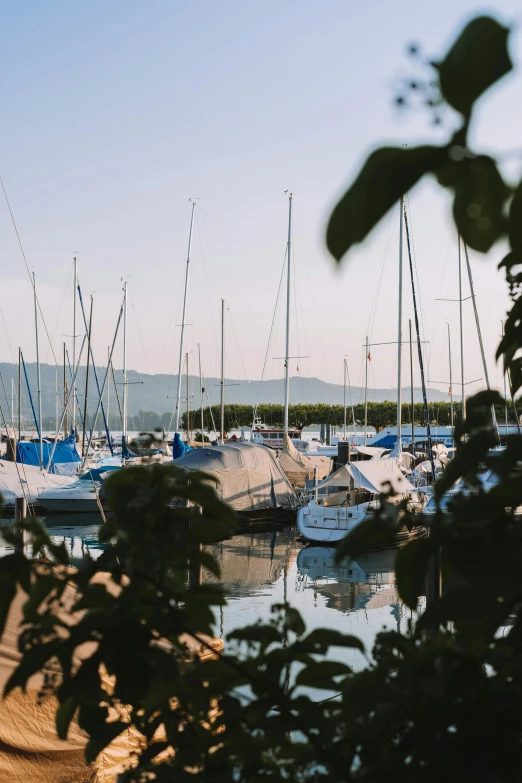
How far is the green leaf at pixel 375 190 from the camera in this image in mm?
1023

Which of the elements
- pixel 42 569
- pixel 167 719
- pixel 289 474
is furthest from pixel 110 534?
pixel 289 474

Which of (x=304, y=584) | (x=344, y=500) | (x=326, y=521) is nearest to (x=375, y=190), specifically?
(x=304, y=584)

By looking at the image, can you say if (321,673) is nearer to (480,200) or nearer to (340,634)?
(340,634)

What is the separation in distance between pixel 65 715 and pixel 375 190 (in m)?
1.19

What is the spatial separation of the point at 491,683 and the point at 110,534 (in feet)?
2.61

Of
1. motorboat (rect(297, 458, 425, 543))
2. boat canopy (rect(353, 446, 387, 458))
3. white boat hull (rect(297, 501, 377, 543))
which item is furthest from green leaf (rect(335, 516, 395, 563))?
boat canopy (rect(353, 446, 387, 458))

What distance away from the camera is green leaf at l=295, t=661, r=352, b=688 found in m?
1.71

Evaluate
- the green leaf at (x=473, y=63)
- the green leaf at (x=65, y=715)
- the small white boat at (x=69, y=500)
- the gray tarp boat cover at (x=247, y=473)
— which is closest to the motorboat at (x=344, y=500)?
the gray tarp boat cover at (x=247, y=473)

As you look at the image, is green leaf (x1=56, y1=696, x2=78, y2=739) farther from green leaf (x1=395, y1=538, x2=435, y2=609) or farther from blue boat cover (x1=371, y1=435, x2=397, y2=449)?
blue boat cover (x1=371, y1=435, x2=397, y2=449)

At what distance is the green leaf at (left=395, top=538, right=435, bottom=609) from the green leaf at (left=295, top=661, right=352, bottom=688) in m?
0.31

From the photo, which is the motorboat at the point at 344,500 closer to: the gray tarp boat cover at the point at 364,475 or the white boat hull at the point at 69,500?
the gray tarp boat cover at the point at 364,475

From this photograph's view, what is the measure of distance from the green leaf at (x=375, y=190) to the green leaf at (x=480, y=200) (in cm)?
4

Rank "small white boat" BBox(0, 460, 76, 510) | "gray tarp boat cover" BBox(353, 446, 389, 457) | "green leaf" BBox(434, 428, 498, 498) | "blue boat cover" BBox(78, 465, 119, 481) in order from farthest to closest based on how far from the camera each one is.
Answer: "gray tarp boat cover" BBox(353, 446, 389, 457)
"blue boat cover" BBox(78, 465, 119, 481)
"small white boat" BBox(0, 460, 76, 510)
"green leaf" BBox(434, 428, 498, 498)

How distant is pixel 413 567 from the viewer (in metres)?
1.41
